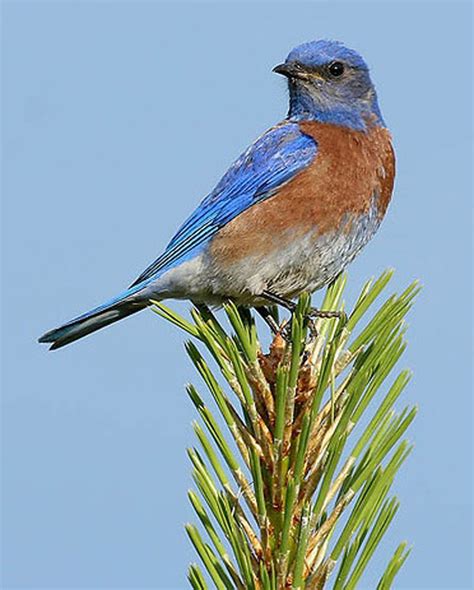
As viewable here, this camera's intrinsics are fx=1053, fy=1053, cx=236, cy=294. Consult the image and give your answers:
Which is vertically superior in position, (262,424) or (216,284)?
(216,284)

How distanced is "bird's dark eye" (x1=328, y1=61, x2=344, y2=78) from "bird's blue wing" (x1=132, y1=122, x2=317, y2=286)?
0.59m

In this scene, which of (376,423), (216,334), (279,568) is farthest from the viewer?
(216,334)

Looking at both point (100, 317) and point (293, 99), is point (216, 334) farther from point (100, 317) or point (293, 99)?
point (293, 99)

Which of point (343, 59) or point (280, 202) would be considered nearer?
point (280, 202)

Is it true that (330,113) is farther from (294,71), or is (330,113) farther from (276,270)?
(276,270)

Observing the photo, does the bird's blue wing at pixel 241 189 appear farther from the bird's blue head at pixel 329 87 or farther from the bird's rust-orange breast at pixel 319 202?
the bird's blue head at pixel 329 87

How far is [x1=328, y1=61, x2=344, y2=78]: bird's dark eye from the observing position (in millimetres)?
6426

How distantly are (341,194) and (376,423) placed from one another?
282 cm

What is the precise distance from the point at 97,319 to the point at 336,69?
222 cm

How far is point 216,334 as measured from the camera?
3.48m

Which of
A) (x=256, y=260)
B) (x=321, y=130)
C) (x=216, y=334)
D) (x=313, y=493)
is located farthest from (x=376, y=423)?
(x=321, y=130)

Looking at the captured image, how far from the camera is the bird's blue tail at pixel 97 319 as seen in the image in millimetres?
5316

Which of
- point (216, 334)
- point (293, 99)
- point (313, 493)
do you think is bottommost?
point (313, 493)

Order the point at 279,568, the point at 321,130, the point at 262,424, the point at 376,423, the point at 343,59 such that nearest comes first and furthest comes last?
1. the point at 279,568
2. the point at 376,423
3. the point at 262,424
4. the point at 321,130
5. the point at 343,59
